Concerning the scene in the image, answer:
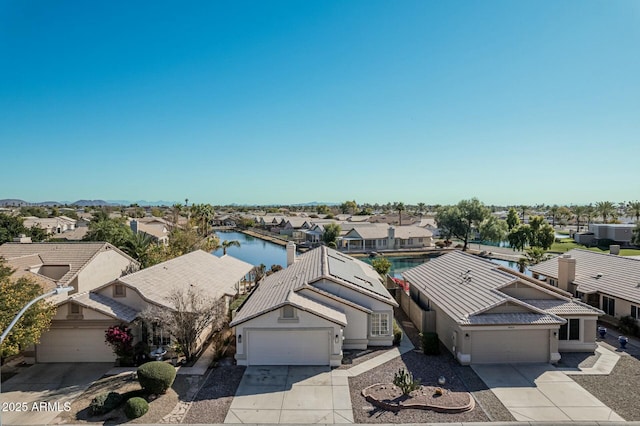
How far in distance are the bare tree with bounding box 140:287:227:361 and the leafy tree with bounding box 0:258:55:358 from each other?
397cm

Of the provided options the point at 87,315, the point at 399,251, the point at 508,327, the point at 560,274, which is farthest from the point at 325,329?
the point at 399,251

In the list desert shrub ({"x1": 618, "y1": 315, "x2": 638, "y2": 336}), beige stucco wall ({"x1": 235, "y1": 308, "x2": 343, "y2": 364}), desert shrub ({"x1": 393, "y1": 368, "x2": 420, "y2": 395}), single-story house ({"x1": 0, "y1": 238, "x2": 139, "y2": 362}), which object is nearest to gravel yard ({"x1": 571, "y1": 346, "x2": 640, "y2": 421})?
desert shrub ({"x1": 618, "y1": 315, "x2": 638, "y2": 336})

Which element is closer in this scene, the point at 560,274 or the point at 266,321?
the point at 266,321

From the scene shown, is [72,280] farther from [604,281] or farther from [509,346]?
[604,281]

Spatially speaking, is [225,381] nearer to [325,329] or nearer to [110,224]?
[325,329]

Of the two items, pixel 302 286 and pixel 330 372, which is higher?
pixel 302 286

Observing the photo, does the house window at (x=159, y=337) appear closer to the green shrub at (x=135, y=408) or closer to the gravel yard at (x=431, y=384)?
the green shrub at (x=135, y=408)

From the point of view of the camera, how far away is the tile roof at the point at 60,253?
25.6 m

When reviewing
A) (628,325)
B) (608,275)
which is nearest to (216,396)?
(628,325)

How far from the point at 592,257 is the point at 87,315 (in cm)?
3367

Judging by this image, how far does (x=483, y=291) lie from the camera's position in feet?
63.7

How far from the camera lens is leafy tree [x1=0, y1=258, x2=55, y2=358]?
47.9 ft

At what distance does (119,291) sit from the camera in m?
18.6

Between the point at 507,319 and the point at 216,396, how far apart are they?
13507 millimetres
